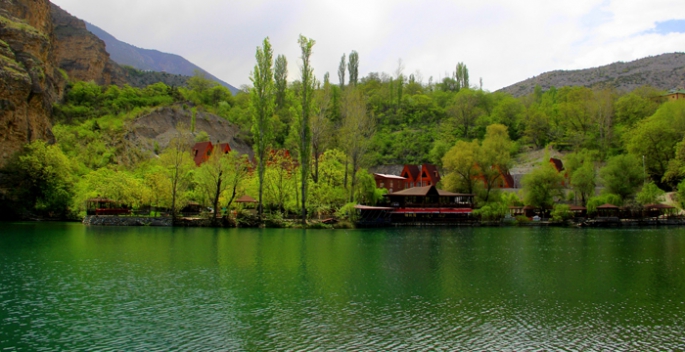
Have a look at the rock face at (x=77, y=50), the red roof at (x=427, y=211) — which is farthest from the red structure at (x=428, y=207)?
the rock face at (x=77, y=50)

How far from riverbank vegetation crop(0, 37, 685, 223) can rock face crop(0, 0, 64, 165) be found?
8.69ft

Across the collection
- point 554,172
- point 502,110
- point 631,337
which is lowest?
point 631,337

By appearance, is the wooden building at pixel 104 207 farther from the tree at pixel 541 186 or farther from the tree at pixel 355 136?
the tree at pixel 541 186

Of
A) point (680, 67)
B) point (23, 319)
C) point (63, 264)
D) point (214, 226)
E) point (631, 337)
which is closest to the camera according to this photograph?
point (631, 337)

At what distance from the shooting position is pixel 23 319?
1506 cm

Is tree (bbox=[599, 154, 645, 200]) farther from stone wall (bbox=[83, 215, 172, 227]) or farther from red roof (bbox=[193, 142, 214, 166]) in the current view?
red roof (bbox=[193, 142, 214, 166])

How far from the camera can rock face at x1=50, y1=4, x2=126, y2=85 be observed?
334 ft

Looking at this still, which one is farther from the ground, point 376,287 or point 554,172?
point 554,172

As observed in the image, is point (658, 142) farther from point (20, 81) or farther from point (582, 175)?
point (20, 81)

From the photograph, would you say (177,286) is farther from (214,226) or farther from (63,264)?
(214,226)

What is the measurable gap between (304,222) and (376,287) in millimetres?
34616

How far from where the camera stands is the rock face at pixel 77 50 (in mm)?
101812

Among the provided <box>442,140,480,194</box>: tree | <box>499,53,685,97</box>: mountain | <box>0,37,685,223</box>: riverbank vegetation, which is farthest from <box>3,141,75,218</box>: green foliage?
<box>499,53,685,97</box>: mountain

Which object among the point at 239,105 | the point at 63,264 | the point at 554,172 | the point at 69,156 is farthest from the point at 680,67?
the point at 63,264
